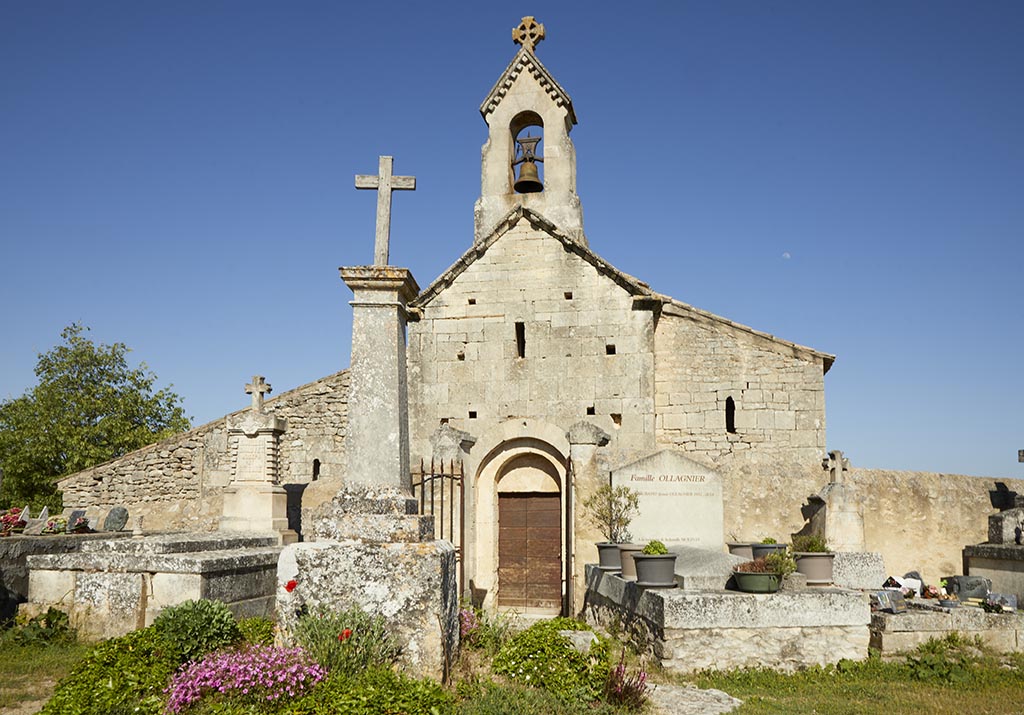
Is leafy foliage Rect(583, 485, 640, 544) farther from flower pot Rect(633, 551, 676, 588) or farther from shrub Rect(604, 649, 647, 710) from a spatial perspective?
shrub Rect(604, 649, 647, 710)

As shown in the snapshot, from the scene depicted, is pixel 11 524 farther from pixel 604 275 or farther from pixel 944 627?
pixel 944 627

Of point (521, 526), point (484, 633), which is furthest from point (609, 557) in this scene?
point (484, 633)

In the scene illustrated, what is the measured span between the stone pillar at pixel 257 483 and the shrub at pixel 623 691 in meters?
8.43

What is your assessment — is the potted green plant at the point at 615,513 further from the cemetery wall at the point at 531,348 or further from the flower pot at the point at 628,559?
the cemetery wall at the point at 531,348

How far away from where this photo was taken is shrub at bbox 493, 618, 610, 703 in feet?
20.1

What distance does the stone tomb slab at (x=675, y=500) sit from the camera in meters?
11.7

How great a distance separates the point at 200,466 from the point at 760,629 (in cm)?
1192

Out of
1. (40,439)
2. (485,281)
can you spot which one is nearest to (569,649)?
(485,281)

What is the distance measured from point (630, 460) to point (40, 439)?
2260 centimetres

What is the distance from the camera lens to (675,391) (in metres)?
13.8

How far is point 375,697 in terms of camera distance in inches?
188

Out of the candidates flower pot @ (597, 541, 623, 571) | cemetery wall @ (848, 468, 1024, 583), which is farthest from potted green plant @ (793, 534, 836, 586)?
cemetery wall @ (848, 468, 1024, 583)

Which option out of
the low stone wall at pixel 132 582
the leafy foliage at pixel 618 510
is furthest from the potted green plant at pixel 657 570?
the low stone wall at pixel 132 582

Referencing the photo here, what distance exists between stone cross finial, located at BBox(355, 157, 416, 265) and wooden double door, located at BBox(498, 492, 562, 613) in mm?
8430
